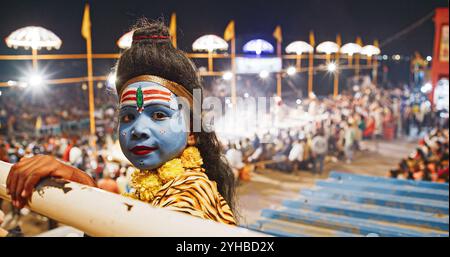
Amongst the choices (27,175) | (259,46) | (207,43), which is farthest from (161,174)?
(259,46)

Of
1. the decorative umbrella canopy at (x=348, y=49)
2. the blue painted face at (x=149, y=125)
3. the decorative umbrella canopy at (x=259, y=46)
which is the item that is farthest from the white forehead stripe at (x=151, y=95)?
the decorative umbrella canopy at (x=348, y=49)

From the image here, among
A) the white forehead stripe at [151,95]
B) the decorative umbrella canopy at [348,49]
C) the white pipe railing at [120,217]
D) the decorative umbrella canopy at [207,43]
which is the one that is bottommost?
the white pipe railing at [120,217]

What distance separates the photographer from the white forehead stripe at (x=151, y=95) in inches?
73.9

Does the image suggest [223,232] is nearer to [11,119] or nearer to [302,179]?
[302,179]

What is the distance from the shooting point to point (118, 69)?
2033 mm

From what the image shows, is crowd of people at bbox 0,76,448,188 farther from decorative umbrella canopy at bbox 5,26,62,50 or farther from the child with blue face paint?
the child with blue face paint

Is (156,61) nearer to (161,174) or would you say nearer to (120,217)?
(161,174)

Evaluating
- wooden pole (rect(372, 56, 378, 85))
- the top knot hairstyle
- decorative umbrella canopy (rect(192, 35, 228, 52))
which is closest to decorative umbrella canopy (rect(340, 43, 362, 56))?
decorative umbrella canopy (rect(192, 35, 228, 52))

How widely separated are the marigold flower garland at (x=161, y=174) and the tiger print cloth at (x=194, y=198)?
0.07m

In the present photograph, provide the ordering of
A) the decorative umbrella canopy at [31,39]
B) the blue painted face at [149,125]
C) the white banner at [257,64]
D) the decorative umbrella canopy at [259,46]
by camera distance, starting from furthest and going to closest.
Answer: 1. the white banner at [257,64]
2. the decorative umbrella canopy at [259,46]
3. the decorative umbrella canopy at [31,39]
4. the blue painted face at [149,125]

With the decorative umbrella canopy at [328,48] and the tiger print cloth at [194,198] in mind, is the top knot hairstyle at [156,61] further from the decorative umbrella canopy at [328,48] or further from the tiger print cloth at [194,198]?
the decorative umbrella canopy at [328,48]

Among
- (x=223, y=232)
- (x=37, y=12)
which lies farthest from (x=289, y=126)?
(x=223, y=232)

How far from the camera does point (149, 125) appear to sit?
1.86m

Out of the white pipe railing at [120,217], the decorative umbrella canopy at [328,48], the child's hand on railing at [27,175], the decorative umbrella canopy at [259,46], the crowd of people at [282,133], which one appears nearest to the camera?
the white pipe railing at [120,217]
